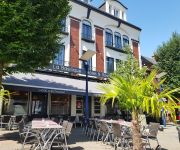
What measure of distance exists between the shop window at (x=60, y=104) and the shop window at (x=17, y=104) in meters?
2.40

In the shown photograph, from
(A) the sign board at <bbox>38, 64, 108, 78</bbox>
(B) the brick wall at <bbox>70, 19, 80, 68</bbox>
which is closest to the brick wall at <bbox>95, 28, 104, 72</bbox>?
(A) the sign board at <bbox>38, 64, 108, 78</bbox>

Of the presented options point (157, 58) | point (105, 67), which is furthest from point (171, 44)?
point (105, 67)

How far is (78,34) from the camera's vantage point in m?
20.7

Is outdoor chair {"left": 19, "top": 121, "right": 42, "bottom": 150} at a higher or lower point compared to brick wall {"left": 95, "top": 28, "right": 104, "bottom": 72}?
lower

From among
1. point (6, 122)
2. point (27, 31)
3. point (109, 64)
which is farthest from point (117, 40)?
point (27, 31)

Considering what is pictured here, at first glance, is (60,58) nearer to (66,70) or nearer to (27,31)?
(66,70)

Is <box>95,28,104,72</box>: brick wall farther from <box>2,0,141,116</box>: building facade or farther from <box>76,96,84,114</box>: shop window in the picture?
<box>76,96,84,114</box>: shop window

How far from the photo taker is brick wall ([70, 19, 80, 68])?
780 inches

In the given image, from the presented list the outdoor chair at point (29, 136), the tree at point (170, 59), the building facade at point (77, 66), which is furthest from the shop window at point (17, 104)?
the tree at point (170, 59)

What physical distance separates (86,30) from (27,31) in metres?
13.0

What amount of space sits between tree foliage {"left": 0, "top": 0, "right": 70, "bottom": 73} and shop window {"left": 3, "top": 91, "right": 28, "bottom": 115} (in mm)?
5678

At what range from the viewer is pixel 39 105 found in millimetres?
17094

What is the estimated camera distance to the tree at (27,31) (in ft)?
29.5

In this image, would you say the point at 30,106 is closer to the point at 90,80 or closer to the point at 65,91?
the point at 65,91
